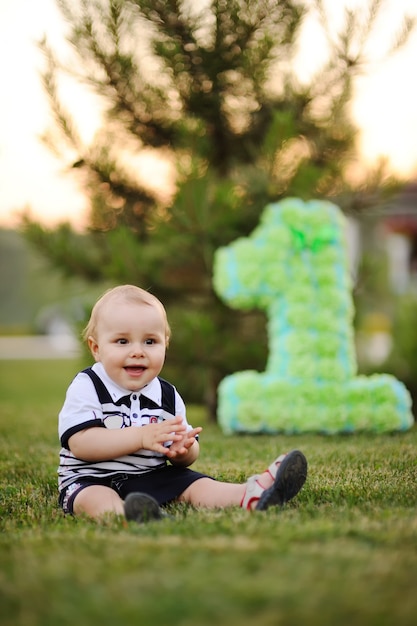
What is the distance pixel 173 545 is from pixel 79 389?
1.00 meters

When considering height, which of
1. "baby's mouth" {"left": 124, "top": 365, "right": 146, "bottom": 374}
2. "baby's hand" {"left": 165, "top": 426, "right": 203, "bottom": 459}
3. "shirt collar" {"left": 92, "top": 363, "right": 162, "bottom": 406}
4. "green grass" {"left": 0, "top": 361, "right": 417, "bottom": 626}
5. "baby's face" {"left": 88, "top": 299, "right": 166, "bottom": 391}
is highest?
"baby's face" {"left": 88, "top": 299, "right": 166, "bottom": 391}

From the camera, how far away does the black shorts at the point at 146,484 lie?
2799 millimetres

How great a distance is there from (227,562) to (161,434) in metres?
0.89

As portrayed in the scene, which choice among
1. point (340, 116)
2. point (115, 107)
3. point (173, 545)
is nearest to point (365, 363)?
point (340, 116)

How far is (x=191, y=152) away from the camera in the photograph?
611 centimetres

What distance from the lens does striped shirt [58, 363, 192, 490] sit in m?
2.83

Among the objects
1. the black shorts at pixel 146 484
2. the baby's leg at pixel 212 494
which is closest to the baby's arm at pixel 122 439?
the black shorts at pixel 146 484

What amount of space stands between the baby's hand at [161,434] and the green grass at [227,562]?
236 mm

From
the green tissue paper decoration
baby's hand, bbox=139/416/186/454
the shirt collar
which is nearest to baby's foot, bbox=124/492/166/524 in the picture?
baby's hand, bbox=139/416/186/454

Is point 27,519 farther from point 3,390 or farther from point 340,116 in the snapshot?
point 3,390

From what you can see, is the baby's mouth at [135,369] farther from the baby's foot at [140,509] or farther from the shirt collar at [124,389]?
the baby's foot at [140,509]

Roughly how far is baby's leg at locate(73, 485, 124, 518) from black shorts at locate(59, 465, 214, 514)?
44mm

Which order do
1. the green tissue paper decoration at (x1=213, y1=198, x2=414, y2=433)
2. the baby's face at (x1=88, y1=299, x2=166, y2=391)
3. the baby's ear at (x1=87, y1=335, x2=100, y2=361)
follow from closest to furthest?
the baby's face at (x1=88, y1=299, x2=166, y2=391) → the baby's ear at (x1=87, y1=335, x2=100, y2=361) → the green tissue paper decoration at (x1=213, y1=198, x2=414, y2=433)

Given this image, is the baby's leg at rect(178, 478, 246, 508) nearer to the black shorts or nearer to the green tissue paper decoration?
the black shorts
